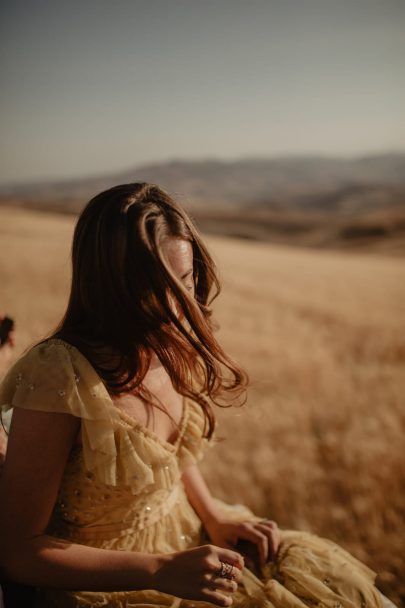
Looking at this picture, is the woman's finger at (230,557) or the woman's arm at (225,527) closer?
the woman's finger at (230,557)

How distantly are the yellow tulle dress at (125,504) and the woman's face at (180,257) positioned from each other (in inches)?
13.4

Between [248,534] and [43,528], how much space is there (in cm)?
65

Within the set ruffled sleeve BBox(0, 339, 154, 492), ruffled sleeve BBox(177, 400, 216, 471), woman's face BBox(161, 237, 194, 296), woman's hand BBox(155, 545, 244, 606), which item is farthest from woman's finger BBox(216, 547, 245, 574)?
woman's face BBox(161, 237, 194, 296)

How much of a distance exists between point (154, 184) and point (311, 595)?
121 centimetres

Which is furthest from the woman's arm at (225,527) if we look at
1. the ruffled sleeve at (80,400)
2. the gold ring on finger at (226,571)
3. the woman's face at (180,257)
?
the woman's face at (180,257)

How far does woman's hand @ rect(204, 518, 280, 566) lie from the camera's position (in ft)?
4.82

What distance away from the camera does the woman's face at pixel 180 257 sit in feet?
4.26

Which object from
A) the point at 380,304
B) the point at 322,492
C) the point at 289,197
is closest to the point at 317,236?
the point at 380,304

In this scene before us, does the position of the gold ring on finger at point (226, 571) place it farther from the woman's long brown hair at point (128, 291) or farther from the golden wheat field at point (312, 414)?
the golden wheat field at point (312, 414)

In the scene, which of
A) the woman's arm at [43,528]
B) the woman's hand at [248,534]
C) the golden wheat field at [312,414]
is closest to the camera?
the woman's arm at [43,528]

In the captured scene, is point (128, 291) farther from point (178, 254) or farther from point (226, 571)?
point (226, 571)

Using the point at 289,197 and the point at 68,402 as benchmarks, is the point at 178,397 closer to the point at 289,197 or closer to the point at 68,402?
the point at 68,402

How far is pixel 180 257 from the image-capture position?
133 centimetres

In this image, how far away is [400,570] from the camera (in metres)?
2.54
